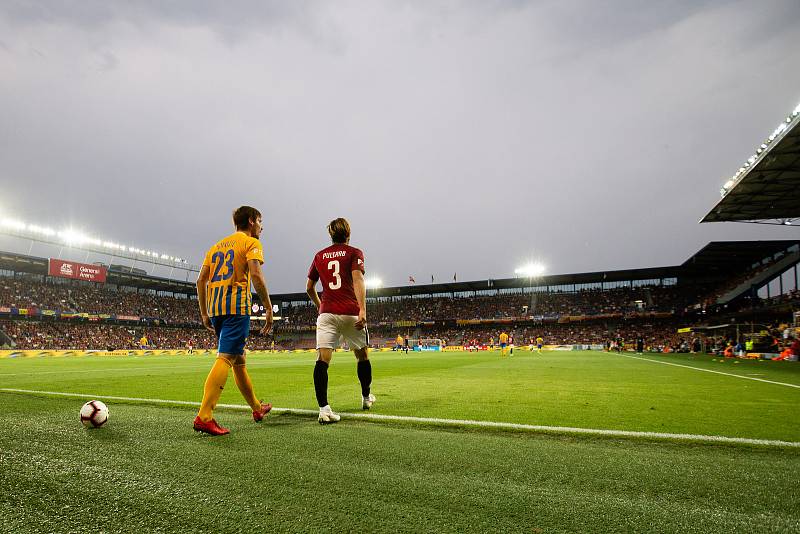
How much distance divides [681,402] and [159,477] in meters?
6.15

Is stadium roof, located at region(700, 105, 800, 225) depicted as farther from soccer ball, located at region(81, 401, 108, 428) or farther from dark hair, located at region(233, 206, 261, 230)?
soccer ball, located at region(81, 401, 108, 428)

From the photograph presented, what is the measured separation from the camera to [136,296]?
6625cm

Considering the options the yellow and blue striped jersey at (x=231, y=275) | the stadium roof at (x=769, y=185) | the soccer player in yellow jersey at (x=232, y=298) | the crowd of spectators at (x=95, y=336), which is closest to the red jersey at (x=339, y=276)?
the soccer player in yellow jersey at (x=232, y=298)

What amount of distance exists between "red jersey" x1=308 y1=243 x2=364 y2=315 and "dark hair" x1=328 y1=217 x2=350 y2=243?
3.8 inches

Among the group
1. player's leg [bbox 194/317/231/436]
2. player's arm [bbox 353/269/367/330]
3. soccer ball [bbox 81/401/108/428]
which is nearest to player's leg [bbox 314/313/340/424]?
player's arm [bbox 353/269/367/330]

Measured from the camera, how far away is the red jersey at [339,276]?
4.82 metres

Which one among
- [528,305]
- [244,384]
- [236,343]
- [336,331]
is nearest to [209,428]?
[244,384]

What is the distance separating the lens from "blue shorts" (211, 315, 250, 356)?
3.98 meters

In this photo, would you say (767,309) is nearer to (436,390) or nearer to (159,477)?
(436,390)

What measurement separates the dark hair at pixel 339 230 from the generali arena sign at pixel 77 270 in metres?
64.3

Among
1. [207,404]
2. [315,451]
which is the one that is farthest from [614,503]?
[207,404]

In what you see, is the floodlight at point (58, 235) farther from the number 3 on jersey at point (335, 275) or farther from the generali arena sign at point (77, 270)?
the number 3 on jersey at point (335, 275)

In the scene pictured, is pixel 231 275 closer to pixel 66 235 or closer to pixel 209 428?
pixel 209 428

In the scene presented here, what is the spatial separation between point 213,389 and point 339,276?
5.76 ft
